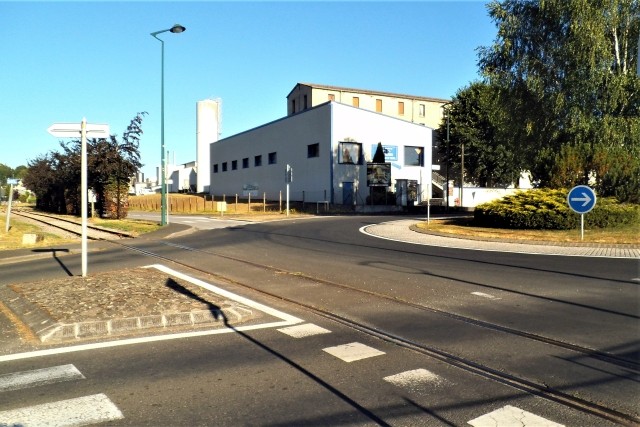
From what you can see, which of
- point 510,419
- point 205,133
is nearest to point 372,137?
point 205,133

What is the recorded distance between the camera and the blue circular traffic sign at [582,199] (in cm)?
1492

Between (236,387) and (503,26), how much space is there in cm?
2627

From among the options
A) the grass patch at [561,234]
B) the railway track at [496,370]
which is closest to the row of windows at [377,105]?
the grass patch at [561,234]

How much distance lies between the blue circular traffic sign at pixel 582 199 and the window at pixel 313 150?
3354 centimetres

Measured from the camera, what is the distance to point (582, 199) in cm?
1513

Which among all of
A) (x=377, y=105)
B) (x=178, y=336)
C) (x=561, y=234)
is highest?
(x=377, y=105)

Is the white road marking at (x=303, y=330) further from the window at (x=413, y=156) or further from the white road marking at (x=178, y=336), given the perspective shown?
the window at (x=413, y=156)

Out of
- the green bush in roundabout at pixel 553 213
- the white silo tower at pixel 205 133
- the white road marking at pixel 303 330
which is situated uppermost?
the white silo tower at pixel 205 133

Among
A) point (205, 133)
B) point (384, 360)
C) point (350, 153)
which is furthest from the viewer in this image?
point (205, 133)

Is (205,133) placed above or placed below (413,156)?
above

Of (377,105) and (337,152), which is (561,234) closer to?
(337,152)

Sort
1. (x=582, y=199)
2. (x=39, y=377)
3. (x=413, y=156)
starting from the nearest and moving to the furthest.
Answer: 1. (x=39, y=377)
2. (x=582, y=199)
3. (x=413, y=156)

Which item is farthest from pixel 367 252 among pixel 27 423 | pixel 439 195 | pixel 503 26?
pixel 439 195

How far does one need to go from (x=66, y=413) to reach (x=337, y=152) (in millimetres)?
42694
